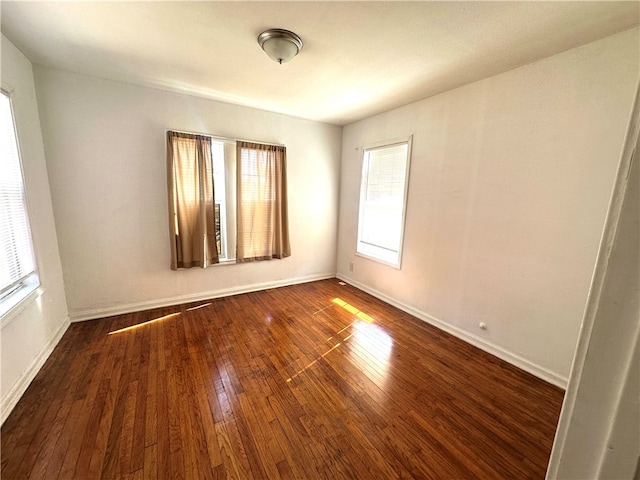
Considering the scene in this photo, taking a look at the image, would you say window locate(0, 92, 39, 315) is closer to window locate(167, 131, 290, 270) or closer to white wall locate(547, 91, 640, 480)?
window locate(167, 131, 290, 270)

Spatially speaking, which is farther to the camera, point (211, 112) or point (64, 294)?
point (211, 112)

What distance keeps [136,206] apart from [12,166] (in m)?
1.05

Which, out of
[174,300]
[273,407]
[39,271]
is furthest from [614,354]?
[174,300]

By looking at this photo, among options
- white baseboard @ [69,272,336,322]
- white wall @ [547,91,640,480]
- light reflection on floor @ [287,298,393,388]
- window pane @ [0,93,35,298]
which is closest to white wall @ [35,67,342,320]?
white baseboard @ [69,272,336,322]

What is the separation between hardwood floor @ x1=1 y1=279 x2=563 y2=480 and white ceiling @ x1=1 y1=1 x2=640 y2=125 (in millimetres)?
2548

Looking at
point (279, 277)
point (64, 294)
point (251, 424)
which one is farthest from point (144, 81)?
point (251, 424)

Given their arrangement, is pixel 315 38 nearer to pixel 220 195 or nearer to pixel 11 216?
pixel 220 195

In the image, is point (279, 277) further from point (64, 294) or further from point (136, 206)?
point (64, 294)

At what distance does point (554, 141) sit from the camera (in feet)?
6.70

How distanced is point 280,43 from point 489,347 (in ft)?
10.4

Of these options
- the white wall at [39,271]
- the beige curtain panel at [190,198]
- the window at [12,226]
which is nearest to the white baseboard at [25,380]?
the white wall at [39,271]

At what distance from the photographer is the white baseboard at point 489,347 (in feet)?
7.02

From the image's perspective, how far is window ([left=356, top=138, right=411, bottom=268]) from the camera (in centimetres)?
336

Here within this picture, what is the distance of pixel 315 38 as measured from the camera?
191 centimetres
